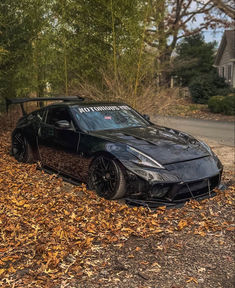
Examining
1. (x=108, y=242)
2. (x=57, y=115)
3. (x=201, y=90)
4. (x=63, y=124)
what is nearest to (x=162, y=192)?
(x=108, y=242)

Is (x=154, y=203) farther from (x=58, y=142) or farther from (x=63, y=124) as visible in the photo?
(x=58, y=142)

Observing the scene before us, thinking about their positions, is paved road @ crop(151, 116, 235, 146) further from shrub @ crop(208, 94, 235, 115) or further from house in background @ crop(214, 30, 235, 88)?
house in background @ crop(214, 30, 235, 88)

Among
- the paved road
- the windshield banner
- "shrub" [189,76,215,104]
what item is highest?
"shrub" [189,76,215,104]

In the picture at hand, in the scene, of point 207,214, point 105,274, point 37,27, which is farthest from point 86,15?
point 105,274

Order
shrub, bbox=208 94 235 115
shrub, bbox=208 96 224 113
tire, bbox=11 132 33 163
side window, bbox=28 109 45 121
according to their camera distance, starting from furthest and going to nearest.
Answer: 1. shrub, bbox=208 96 224 113
2. shrub, bbox=208 94 235 115
3. tire, bbox=11 132 33 163
4. side window, bbox=28 109 45 121

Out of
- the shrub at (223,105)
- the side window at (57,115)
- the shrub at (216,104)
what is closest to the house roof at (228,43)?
the shrub at (216,104)

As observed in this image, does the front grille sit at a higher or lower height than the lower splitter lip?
higher

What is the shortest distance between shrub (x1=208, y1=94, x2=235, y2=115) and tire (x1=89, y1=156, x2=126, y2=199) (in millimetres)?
15586

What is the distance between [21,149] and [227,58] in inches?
1143

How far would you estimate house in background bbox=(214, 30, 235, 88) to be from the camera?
30325mm

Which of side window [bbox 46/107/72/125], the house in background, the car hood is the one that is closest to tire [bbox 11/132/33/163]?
side window [bbox 46/107/72/125]

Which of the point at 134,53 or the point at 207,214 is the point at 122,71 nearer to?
the point at 134,53

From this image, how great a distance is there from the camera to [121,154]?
181 inches

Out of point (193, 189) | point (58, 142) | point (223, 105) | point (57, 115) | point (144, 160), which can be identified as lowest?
point (193, 189)
